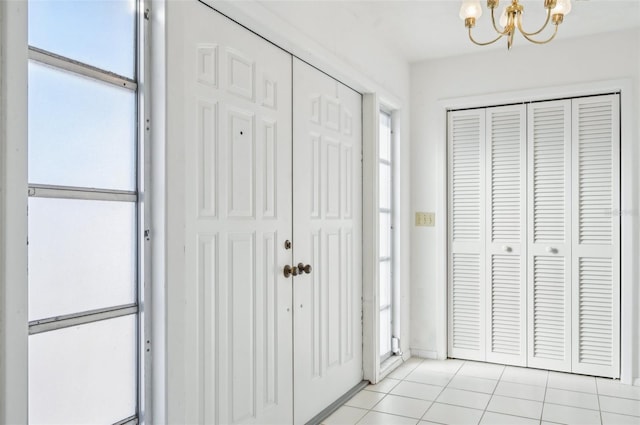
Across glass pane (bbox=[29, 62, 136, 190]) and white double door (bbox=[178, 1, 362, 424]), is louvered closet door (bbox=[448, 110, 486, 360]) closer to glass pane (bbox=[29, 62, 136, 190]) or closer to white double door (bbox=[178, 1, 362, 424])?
white double door (bbox=[178, 1, 362, 424])

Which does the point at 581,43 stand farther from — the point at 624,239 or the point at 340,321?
the point at 340,321

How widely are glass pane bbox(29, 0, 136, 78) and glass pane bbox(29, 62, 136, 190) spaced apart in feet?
0.24

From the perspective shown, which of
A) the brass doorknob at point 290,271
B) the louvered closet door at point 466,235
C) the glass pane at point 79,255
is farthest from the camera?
the louvered closet door at point 466,235

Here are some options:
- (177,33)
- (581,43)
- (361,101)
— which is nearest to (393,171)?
(361,101)

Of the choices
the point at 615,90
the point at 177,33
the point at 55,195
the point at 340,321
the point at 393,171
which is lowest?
the point at 340,321

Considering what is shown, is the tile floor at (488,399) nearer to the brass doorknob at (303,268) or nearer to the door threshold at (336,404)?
the door threshold at (336,404)

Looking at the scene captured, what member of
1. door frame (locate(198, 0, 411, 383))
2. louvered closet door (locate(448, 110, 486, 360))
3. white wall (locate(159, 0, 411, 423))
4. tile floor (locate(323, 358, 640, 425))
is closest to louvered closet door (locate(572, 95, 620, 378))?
tile floor (locate(323, 358, 640, 425))

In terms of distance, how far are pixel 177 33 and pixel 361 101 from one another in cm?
184

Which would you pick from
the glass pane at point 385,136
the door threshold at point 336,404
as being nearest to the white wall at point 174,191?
the door threshold at point 336,404

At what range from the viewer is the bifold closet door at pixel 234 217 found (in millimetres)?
1855

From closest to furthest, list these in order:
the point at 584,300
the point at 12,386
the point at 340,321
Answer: the point at 12,386 → the point at 340,321 → the point at 584,300

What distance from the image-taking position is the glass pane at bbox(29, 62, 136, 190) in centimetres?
136

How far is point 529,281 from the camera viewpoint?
3.71 metres

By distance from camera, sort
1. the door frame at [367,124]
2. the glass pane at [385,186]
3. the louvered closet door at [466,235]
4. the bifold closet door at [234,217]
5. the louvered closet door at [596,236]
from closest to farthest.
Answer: the bifold closet door at [234,217] < the door frame at [367,124] < the louvered closet door at [596,236] < the glass pane at [385,186] < the louvered closet door at [466,235]
